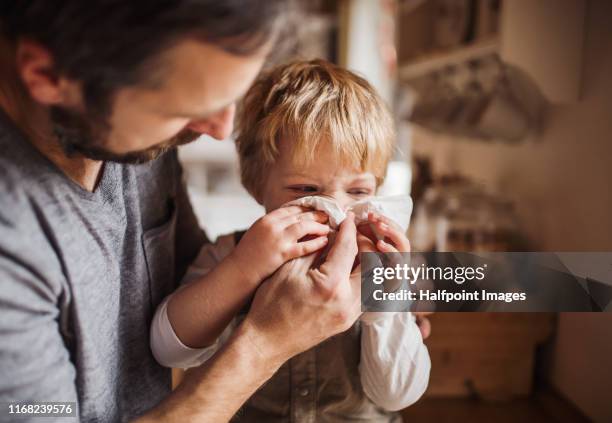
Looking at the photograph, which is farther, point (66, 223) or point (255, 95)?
point (255, 95)

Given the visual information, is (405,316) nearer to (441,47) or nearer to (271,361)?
(271,361)

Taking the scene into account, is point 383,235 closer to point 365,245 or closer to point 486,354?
point 365,245

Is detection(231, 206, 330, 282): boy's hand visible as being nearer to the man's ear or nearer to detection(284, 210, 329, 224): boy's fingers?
detection(284, 210, 329, 224): boy's fingers

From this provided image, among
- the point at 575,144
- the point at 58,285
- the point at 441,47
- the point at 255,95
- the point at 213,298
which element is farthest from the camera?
the point at 441,47

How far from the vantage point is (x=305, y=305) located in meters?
0.65

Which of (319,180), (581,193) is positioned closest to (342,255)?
(319,180)

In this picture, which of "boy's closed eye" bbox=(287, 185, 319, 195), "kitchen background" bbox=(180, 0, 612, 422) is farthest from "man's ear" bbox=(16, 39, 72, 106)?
"boy's closed eye" bbox=(287, 185, 319, 195)

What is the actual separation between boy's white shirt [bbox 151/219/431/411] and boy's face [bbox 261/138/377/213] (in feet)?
0.60

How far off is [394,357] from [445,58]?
1.41 meters

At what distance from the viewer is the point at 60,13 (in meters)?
0.49

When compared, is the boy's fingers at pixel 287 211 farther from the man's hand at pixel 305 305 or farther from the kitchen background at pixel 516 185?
the kitchen background at pixel 516 185

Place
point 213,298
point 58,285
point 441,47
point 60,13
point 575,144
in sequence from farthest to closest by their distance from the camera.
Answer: point 441,47, point 575,144, point 213,298, point 58,285, point 60,13

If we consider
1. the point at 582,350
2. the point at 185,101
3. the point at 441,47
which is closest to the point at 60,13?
the point at 185,101

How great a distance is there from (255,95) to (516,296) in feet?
1.64
